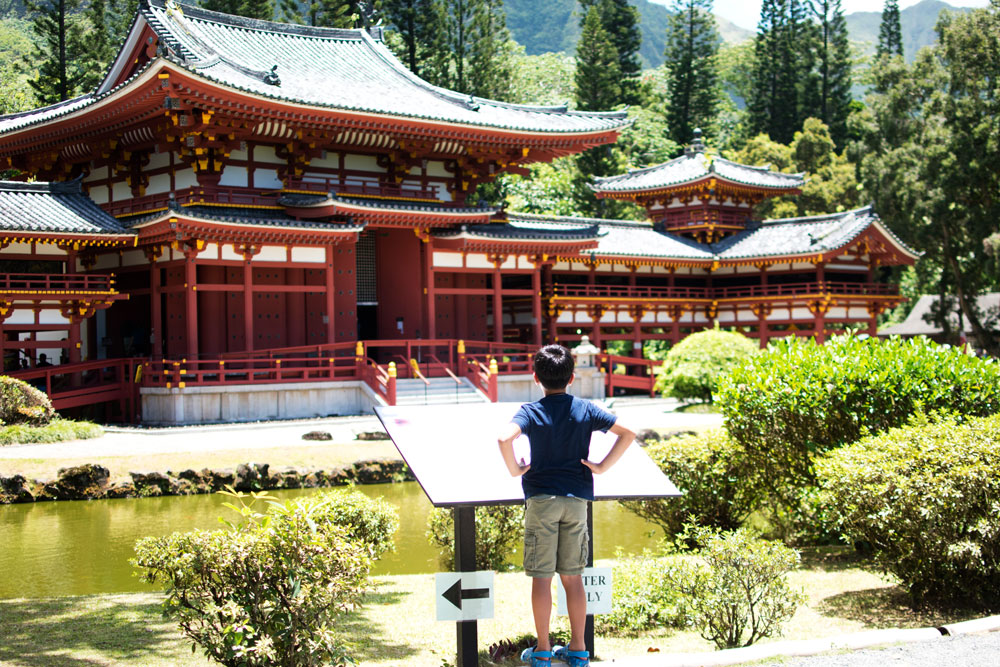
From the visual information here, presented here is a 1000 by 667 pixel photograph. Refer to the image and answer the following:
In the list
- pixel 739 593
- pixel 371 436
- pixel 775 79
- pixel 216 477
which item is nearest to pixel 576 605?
pixel 739 593

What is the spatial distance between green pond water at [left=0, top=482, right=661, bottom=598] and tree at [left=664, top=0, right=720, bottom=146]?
44519 mm

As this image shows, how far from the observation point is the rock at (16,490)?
14.9 metres

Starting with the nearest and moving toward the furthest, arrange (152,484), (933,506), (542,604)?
(542,604), (933,506), (152,484)

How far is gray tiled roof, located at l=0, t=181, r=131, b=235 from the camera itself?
21.7 m

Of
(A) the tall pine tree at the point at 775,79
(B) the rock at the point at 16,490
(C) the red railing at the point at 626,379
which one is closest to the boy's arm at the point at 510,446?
(B) the rock at the point at 16,490

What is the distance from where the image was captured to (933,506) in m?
8.16

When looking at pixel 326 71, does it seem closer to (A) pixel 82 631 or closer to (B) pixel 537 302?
(B) pixel 537 302

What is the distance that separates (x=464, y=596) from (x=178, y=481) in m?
11.2

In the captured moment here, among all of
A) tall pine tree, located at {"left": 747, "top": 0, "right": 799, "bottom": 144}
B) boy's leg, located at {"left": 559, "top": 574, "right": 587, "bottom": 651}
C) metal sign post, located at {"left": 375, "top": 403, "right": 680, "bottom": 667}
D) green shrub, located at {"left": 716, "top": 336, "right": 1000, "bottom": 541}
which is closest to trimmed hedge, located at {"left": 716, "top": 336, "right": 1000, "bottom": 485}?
green shrub, located at {"left": 716, "top": 336, "right": 1000, "bottom": 541}

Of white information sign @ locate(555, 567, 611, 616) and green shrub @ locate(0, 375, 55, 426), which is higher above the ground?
green shrub @ locate(0, 375, 55, 426)

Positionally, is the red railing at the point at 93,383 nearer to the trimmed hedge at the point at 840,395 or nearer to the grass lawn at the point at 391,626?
the grass lawn at the point at 391,626

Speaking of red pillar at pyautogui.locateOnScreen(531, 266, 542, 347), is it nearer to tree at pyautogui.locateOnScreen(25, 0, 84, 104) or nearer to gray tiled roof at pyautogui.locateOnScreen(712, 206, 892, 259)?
gray tiled roof at pyautogui.locateOnScreen(712, 206, 892, 259)

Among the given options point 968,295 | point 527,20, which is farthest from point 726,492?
point 527,20

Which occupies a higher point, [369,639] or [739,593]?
[739,593]
